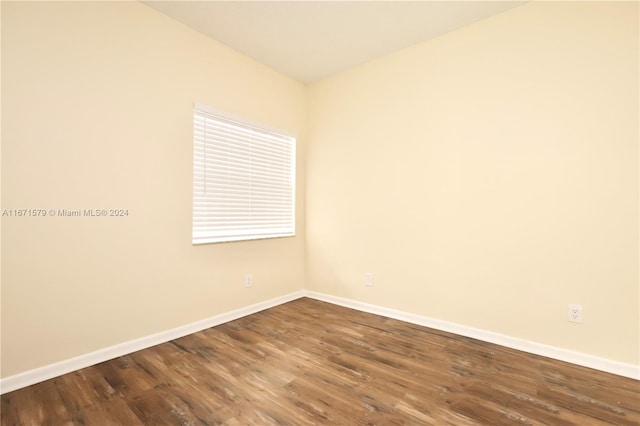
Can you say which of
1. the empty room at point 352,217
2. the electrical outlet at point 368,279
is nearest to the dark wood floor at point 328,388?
the empty room at point 352,217

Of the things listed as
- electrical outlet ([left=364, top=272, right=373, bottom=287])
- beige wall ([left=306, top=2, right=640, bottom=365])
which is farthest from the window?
electrical outlet ([left=364, top=272, right=373, bottom=287])

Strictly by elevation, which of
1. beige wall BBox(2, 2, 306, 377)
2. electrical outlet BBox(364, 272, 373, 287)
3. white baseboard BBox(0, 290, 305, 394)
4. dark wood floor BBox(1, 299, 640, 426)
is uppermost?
beige wall BBox(2, 2, 306, 377)

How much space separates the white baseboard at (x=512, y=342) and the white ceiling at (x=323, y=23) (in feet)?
8.51

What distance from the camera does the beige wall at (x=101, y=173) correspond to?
1740mm

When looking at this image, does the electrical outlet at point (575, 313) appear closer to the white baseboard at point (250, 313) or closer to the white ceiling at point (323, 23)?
the white baseboard at point (250, 313)

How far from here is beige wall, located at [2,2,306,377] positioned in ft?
5.71

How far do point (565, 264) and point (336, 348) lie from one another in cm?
178

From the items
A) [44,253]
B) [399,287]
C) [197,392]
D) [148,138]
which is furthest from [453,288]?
[44,253]

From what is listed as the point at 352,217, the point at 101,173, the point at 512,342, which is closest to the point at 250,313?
the point at 352,217

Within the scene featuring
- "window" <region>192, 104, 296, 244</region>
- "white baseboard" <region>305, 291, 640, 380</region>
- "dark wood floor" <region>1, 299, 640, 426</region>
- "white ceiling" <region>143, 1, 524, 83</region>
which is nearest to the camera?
"dark wood floor" <region>1, 299, 640, 426</region>

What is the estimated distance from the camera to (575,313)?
207 centimetres

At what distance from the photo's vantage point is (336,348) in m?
2.27

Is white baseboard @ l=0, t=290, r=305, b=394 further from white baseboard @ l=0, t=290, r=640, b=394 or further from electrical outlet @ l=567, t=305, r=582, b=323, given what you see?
electrical outlet @ l=567, t=305, r=582, b=323

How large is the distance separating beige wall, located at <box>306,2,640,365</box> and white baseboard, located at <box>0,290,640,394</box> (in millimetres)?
57
